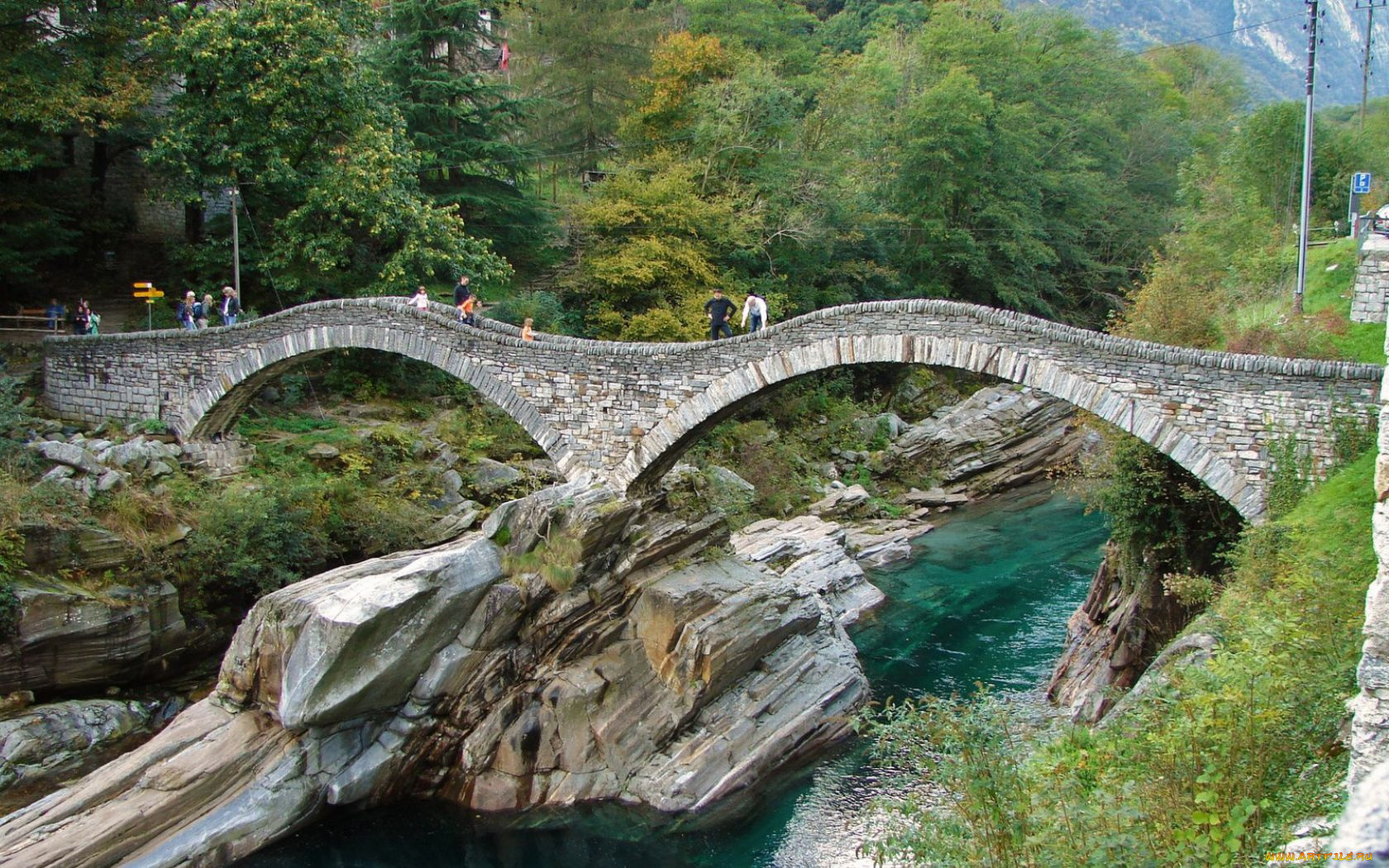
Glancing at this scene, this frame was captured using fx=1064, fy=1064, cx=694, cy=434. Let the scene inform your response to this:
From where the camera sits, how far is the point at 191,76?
2428cm

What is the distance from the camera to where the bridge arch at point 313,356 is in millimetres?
19703

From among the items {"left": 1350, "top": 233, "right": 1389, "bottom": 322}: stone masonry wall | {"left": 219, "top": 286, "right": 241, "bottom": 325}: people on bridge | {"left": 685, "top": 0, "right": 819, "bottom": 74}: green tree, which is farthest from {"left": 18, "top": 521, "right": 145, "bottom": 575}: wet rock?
{"left": 685, "top": 0, "right": 819, "bottom": 74}: green tree

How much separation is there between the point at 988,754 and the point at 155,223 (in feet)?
93.9

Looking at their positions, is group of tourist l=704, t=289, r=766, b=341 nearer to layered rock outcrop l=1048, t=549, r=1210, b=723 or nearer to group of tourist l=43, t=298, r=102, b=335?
layered rock outcrop l=1048, t=549, r=1210, b=723

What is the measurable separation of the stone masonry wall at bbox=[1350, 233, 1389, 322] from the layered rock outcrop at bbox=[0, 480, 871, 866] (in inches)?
404

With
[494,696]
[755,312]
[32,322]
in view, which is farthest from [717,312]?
[32,322]

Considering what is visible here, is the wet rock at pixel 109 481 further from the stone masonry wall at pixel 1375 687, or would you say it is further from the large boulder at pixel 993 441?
the large boulder at pixel 993 441

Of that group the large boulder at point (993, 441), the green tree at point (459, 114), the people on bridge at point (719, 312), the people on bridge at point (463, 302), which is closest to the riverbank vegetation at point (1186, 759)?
the people on bridge at point (719, 312)

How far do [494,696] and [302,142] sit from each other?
51.6ft

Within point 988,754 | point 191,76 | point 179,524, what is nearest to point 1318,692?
point 988,754

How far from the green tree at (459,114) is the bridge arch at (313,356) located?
8136mm

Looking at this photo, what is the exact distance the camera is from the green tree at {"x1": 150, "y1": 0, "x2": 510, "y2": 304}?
23.9 metres

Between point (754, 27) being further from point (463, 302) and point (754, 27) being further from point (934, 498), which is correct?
point (463, 302)

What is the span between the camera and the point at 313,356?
22.0 meters
